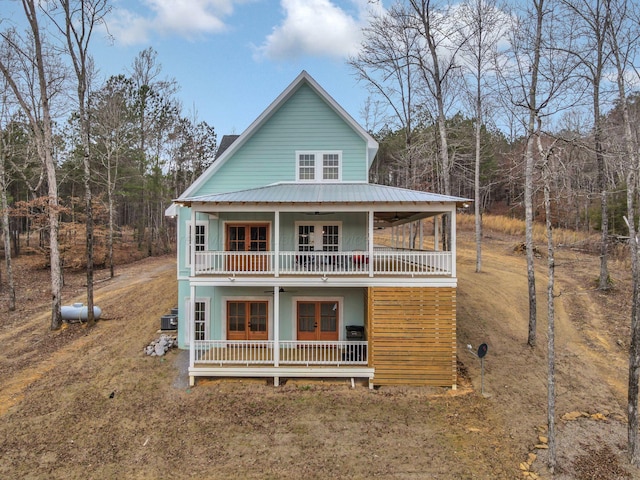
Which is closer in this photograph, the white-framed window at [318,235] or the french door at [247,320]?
the french door at [247,320]

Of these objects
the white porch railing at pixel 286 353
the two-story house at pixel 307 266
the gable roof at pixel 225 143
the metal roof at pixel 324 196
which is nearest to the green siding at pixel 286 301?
the two-story house at pixel 307 266

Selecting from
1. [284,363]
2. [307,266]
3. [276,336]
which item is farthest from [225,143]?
[284,363]

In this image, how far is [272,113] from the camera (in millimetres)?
13617

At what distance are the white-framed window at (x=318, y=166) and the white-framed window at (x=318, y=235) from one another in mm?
1908

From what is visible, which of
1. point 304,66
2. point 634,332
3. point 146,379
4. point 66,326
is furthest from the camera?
point 66,326

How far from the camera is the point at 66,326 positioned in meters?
15.1

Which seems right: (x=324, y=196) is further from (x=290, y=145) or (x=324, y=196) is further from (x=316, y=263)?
(x=290, y=145)

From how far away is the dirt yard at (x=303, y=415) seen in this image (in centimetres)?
737

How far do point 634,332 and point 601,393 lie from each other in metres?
3.54

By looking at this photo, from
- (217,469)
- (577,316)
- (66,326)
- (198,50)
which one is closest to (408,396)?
(217,469)

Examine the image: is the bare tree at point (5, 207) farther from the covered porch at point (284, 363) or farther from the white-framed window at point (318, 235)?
the white-framed window at point (318, 235)

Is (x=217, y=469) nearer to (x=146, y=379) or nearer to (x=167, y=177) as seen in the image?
(x=146, y=379)

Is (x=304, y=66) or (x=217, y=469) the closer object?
(x=217, y=469)

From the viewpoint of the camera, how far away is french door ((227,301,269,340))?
1274 centimetres
